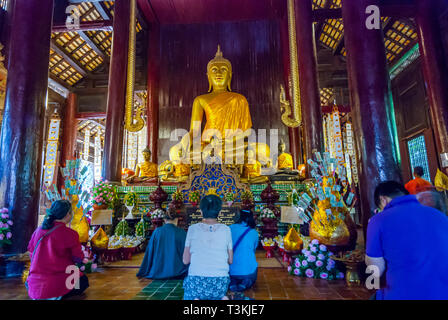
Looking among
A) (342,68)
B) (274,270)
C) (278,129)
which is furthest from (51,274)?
(342,68)

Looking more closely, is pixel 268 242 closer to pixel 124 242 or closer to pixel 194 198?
pixel 194 198

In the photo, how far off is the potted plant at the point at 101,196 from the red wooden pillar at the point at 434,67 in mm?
6261


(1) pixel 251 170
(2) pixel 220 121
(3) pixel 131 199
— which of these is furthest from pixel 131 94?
(1) pixel 251 170

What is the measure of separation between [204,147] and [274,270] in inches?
156

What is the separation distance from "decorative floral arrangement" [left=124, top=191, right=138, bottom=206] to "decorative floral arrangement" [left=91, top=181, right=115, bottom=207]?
9.3 inches

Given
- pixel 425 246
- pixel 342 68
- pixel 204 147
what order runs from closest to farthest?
pixel 425 246, pixel 204 147, pixel 342 68

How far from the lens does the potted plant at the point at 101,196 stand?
4484 millimetres

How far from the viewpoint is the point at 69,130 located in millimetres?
10453

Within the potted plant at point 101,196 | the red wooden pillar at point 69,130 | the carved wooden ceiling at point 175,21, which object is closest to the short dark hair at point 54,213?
the potted plant at point 101,196

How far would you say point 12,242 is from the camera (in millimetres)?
3137

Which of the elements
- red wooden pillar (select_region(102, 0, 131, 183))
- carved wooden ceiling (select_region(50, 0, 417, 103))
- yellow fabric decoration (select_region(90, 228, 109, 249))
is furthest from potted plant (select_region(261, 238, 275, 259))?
carved wooden ceiling (select_region(50, 0, 417, 103))

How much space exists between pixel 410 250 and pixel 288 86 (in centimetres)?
817

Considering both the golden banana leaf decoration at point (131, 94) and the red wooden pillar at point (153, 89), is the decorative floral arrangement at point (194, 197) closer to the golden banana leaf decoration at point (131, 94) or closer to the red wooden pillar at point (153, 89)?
the golden banana leaf decoration at point (131, 94)

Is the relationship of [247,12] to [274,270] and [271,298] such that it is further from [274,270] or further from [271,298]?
[271,298]
